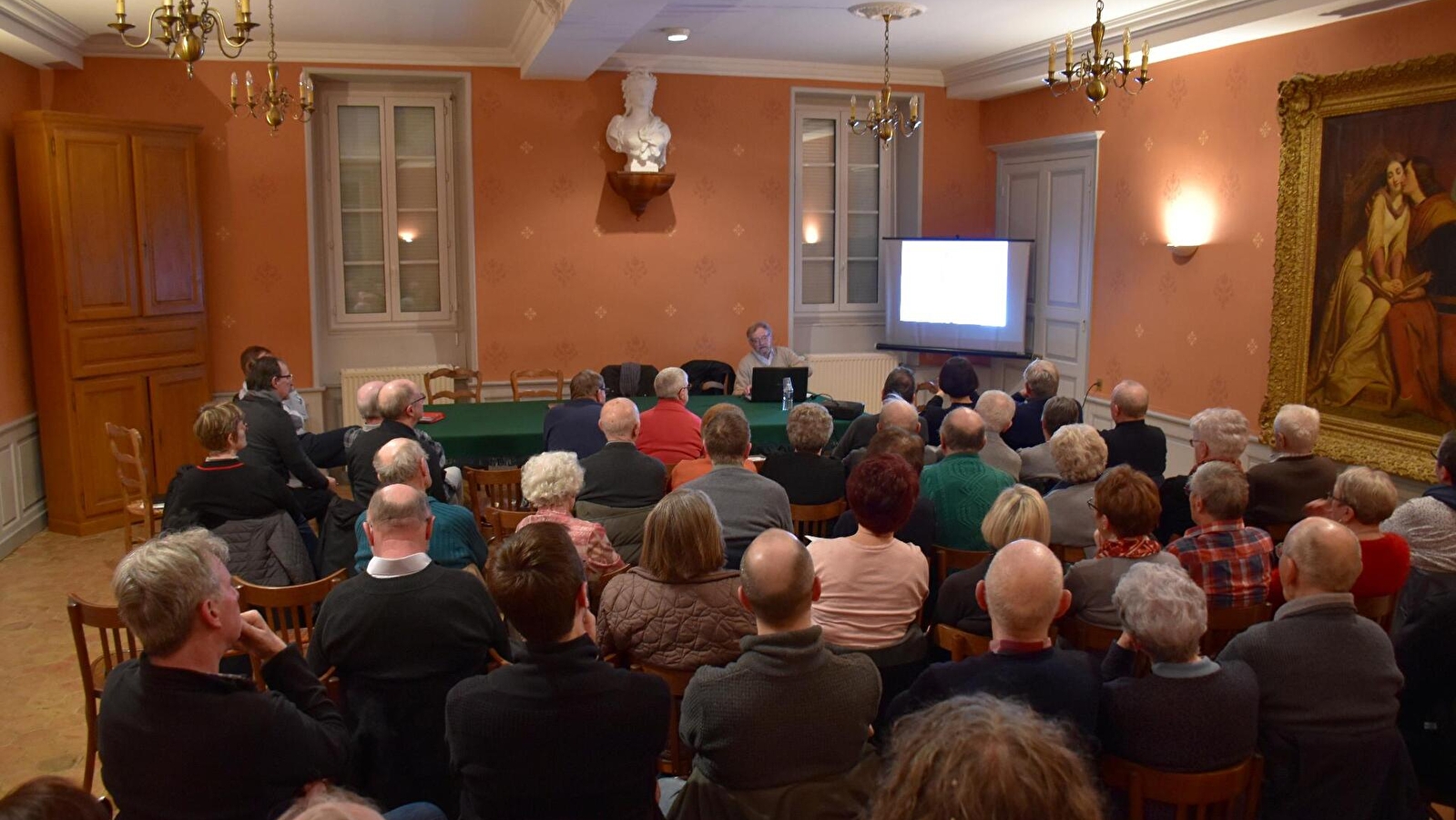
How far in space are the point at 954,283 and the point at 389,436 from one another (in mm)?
5784

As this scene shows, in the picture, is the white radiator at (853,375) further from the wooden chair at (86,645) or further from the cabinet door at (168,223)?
the wooden chair at (86,645)

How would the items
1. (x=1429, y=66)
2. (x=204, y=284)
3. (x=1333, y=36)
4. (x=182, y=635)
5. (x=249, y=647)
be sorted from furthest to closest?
(x=204, y=284)
(x=1333, y=36)
(x=1429, y=66)
(x=249, y=647)
(x=182, y=635)

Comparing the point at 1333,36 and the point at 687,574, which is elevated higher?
the point at 1333,36

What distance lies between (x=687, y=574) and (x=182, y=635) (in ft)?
4.15

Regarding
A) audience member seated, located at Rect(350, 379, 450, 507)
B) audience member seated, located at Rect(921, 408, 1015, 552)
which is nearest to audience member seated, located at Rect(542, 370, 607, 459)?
audience member seated, located at Rect(350, 379, 450, 507)

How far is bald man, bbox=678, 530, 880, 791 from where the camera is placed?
7.65 feet

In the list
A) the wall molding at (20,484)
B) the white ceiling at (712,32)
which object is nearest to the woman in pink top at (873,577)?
the white ceiling at (712,32)

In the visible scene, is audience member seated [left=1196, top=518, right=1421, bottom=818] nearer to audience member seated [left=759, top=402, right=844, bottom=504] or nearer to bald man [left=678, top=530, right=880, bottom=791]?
bald man [left=678, top=530, right=880, bottom=791]

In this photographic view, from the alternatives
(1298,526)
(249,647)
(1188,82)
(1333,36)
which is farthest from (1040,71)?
(249,647)

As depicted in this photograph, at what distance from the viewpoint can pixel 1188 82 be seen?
7398mm

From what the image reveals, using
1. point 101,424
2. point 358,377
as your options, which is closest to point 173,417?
point 101,424

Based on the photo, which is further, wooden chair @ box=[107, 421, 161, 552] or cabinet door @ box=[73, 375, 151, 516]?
cabinet door @ box=[73, 375, 151, 516]

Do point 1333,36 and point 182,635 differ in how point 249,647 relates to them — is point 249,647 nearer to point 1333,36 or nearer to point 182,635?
point 182,635

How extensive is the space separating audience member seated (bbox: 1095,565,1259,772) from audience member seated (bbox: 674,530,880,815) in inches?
22.8
